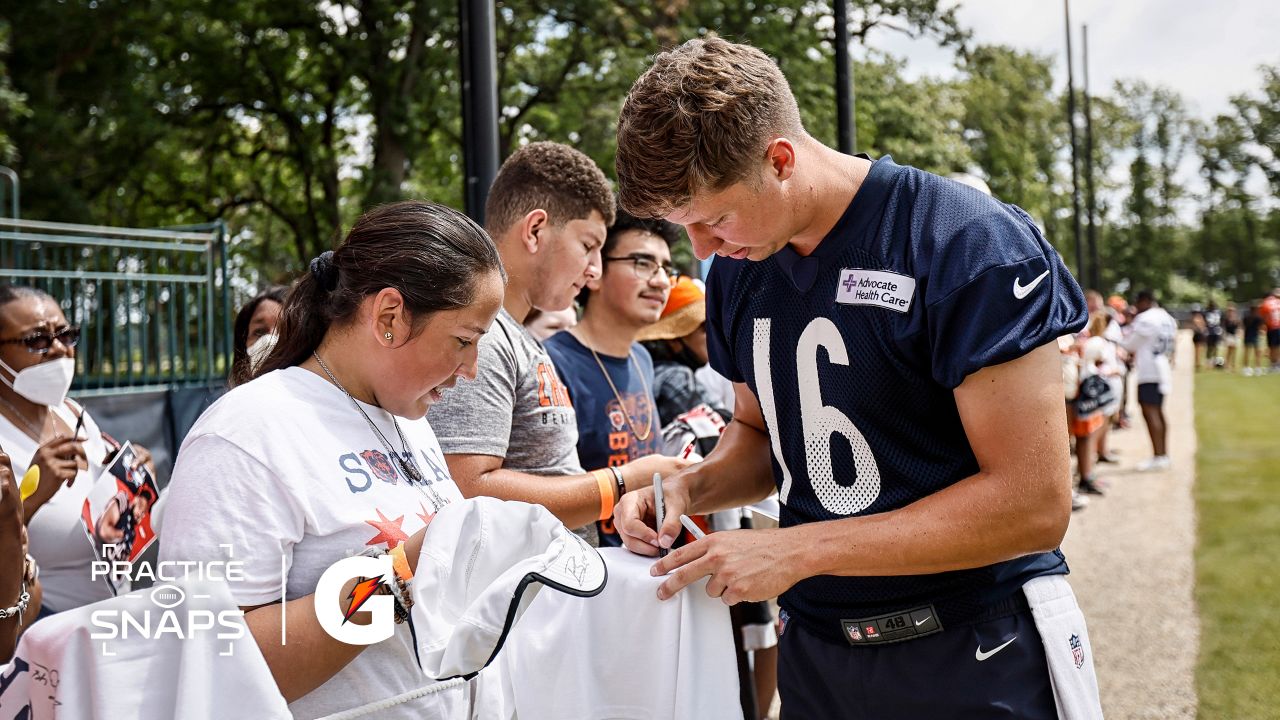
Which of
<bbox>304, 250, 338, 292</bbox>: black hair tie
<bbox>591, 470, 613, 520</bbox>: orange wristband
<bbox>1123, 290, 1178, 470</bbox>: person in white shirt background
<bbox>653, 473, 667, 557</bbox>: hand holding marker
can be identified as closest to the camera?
<bbox>304, 250, 338, 292</bbox>: black hair tie

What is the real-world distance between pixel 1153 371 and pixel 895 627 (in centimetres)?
1183

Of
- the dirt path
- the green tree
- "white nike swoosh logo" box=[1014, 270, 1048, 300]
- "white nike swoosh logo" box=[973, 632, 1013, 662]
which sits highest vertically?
the green tree

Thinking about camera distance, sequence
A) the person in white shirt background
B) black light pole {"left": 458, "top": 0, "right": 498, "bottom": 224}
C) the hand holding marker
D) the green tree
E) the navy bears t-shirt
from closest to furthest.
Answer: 1. the hand holding marker
2. the navy bears t-shirt
3. black light pole {"left": 458, "top": 0, "right": 498, "bottom": 224}
4. the person in white shirt background
5. the green tree

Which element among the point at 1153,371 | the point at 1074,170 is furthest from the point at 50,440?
the point at 1074,170

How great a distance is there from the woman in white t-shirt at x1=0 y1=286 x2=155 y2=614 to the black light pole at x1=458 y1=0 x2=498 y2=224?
1610 millimetres

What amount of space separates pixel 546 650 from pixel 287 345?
873 millimetres

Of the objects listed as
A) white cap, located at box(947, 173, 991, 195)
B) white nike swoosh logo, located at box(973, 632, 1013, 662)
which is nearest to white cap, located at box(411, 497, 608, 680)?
white nike swoosh logo, located at box(973, 632, 1013, 662)

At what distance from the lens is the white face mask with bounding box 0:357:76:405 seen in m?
3.48

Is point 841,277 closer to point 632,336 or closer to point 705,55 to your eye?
point 705,55

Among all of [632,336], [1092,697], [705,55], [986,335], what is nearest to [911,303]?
[986,335]

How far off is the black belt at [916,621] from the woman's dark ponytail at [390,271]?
104 cm

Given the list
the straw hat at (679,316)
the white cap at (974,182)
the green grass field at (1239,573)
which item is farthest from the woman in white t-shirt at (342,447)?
the green grass field at (1239,573)

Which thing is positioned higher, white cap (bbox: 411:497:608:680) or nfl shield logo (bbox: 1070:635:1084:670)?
white cap (bbox: 411:497:608:680)

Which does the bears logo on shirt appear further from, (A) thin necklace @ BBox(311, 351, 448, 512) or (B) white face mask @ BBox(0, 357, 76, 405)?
(B) white face mask @ BBox(0, 357, 76, 405)
